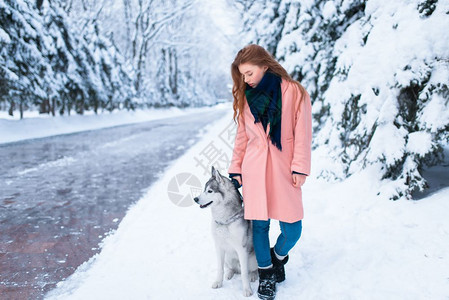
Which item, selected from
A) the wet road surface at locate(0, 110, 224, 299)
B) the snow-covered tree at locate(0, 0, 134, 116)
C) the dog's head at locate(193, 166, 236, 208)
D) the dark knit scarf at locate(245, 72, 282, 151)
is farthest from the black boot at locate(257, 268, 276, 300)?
the snow-covered tree at locate(0, 0, 134, 116)

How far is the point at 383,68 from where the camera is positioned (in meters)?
3.90

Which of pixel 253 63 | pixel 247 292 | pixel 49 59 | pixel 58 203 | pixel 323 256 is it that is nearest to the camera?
pixel 253 63

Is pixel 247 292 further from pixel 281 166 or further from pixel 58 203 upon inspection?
pixel 58 203

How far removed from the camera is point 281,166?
2.34 m

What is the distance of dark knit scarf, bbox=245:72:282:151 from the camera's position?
230 centimetres

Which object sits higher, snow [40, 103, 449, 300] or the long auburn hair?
the long auburn hair

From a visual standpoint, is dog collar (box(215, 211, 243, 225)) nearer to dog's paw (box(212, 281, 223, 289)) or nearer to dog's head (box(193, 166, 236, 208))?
dog's head (box(193, 166, 236, 208))

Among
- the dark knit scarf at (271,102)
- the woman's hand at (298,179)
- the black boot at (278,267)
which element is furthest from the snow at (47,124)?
the woman's hand at (298,179)

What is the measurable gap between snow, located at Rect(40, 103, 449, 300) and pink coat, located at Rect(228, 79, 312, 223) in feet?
2.63

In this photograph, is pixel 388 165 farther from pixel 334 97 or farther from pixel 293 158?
pixel 293 158

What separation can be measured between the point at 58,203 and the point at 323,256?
4198 mm

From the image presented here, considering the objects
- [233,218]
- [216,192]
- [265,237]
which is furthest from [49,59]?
[265,237]

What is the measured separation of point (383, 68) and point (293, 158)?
2428mm

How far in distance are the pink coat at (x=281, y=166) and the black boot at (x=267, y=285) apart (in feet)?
1.77
